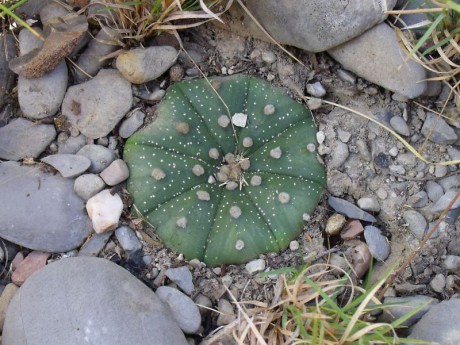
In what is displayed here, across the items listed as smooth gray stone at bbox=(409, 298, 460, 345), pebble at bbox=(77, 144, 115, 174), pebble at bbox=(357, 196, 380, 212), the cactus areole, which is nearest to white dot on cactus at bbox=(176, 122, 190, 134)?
the cactus areole

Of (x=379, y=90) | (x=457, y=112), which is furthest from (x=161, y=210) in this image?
(x=457, y=112)

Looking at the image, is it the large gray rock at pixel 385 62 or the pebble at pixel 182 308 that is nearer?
the pebble at pixel 182 308

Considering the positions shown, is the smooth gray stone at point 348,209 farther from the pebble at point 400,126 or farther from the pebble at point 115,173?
the pebble at point 115,173

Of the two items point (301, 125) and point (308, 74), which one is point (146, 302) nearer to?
point (301, 125)

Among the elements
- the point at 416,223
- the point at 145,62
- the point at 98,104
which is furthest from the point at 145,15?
the point at 416,223

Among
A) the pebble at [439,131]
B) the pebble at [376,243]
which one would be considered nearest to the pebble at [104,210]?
the pebble at [376,243]
